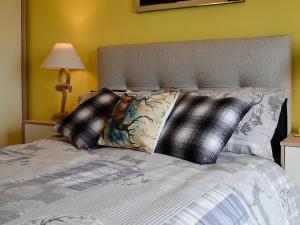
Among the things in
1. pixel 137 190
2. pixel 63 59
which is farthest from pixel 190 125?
pixel 63 59

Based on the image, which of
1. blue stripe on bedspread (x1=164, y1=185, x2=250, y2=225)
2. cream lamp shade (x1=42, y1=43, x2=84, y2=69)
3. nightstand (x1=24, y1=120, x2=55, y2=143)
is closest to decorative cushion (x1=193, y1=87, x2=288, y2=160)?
blue stripe on bedspread (x1=164, y1=185, x2=250, y2=225)

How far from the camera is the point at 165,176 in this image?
146 cm

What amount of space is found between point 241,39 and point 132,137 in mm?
956

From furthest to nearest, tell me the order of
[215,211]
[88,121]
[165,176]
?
[88,121], [165,176], [215,211]

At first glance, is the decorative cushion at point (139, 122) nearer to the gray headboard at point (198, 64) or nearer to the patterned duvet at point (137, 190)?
the patterned duvet at point (137, 190)

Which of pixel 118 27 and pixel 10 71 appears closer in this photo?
pixel 118 27

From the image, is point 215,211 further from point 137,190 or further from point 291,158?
point 291,158

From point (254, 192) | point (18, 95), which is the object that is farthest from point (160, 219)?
point (18, 95)

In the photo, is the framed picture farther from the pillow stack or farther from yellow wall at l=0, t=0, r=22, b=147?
yellow wall at l=0, t=0, r=22, b=147

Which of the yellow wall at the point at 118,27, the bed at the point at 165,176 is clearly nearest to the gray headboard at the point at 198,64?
the bed at the point at 165,176

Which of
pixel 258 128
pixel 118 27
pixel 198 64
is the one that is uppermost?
pixel 118 27

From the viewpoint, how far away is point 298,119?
89.1 inches

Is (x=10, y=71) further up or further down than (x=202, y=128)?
further up

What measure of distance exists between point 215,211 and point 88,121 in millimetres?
1123
